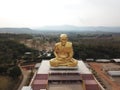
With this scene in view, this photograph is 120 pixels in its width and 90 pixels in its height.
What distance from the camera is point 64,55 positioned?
20281 mm

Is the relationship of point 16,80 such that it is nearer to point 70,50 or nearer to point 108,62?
point 70,50

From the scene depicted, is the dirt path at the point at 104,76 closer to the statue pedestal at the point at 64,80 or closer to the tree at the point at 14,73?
the statue pedestal at the point at 64,80

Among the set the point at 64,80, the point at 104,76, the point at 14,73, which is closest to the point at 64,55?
the point at 64,80

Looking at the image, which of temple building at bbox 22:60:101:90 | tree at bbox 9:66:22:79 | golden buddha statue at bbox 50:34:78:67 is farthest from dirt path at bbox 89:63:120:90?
tree at bbox 9:66:22:79

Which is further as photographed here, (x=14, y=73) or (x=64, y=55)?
(x=14, y=73)

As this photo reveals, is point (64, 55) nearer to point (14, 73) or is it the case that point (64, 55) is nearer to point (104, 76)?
point (104, 76)

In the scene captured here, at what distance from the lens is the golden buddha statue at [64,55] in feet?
65.2

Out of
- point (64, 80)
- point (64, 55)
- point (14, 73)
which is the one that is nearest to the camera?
point (64, 80)

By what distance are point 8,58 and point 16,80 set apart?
29.5ft

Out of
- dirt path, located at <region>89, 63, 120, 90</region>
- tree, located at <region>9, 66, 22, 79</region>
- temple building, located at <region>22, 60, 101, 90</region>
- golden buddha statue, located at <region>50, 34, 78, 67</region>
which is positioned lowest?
dirt path, located at <region>89, 63, 120, 90</region>

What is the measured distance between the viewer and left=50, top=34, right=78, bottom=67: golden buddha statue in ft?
65.2

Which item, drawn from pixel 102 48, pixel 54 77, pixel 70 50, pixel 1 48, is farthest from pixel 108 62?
pixel 1 48

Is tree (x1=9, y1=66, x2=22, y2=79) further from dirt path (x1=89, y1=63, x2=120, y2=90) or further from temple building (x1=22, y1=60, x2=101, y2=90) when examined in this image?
dirt path (x1=89, y1=63, x2=120, y2=90)

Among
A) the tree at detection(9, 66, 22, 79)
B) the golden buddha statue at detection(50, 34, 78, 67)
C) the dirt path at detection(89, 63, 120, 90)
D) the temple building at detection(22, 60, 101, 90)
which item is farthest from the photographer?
the tree at detection(9, 66, 22, 79)
